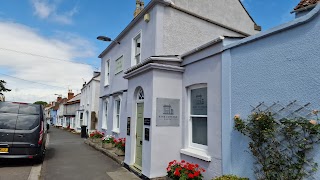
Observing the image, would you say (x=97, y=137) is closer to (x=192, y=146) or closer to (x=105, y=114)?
(x=105, y=114)

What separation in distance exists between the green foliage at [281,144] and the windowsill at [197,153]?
1.45 m

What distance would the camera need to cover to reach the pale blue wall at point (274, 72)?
12.6 feet

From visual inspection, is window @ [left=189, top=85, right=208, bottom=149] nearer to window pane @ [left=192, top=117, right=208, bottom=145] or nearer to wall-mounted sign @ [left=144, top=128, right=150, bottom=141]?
window pane @ [left=192, top=117, right=208, bottom=145]

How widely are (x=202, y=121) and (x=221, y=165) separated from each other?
1424 mm

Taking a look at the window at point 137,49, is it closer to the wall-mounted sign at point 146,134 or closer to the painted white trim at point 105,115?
the wall-mounted sign at point 146,134

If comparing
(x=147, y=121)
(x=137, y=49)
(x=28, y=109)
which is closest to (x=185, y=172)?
(x=147, y=121)

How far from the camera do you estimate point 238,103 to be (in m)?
5.18

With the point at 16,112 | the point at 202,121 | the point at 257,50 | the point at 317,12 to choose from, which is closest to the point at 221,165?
the point at 202,121

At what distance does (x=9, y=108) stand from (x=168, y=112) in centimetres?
617

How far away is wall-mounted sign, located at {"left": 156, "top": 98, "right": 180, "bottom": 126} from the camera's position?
684cm

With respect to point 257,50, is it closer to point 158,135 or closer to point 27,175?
point 158,135

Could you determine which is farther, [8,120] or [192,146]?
[8,120]

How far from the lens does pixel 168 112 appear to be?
6996 millimetres

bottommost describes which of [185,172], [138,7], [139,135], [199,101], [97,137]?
[97,137]
